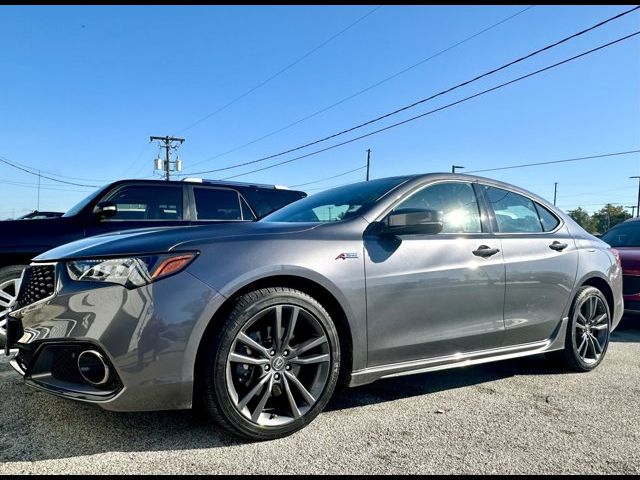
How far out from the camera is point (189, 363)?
2391 millimetres

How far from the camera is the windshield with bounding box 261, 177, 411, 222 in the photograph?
130 inches

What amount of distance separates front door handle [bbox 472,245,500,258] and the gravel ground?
3.33 feet

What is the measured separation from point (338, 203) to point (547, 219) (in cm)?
196

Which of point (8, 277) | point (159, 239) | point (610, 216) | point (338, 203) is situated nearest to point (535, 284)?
point (338, 203)

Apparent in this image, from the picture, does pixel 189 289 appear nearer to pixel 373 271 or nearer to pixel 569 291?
pixel 373 271

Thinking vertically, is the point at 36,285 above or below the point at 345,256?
below

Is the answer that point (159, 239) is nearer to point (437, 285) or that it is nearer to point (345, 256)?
point (345, 256)

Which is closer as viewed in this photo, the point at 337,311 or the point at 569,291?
the point at 337,311

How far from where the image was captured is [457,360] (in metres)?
3.25

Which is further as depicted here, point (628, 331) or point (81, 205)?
point (628, 331)

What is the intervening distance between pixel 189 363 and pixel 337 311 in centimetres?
91

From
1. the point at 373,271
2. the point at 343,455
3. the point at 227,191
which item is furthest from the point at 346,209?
the point at 227,191

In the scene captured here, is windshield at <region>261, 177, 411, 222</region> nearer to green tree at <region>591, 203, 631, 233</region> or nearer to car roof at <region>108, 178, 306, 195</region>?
car roof at <region>108, 178, 306, 195</region>

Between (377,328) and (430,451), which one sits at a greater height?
(377,328)
